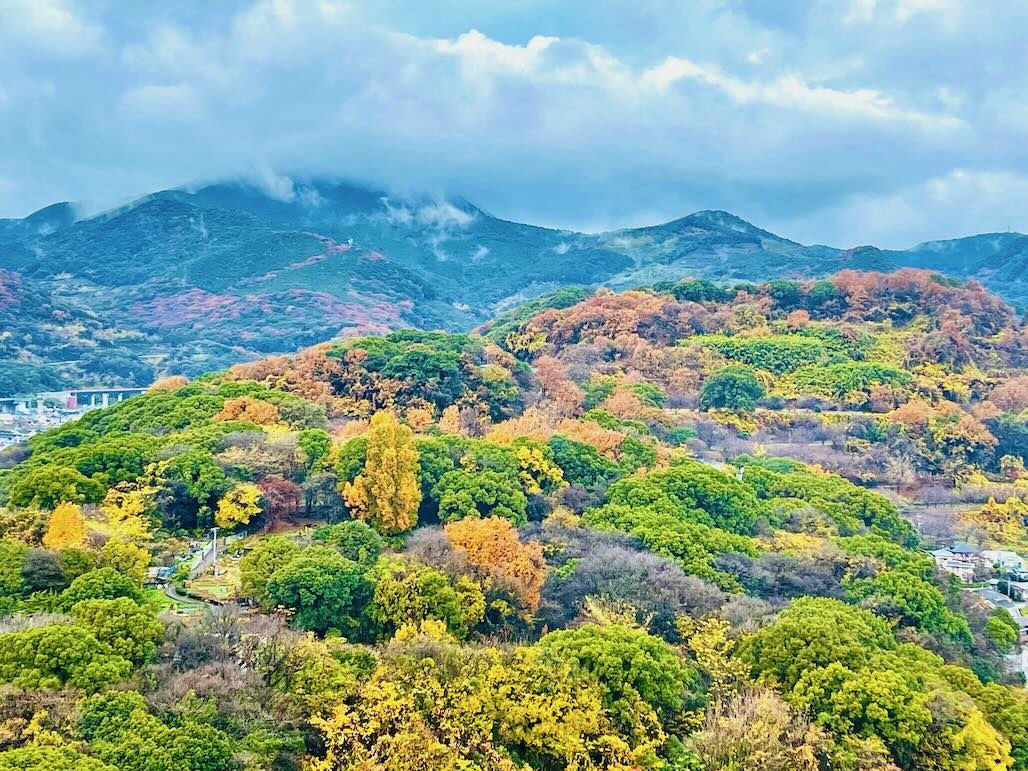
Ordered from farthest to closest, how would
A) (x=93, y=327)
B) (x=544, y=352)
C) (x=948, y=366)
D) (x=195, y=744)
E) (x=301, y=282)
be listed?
1. (x=301, y=282)
2. (x=93, y=327)
3. (x=544, y=352)
4. (x=948, y=366)
5. (x=195, y=744)

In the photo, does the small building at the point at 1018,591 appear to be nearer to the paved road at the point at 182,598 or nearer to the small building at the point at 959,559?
the small building at the point at 959,559

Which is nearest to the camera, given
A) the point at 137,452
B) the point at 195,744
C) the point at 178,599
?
the point at 195,744

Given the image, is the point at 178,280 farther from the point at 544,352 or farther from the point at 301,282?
the point at 544,352

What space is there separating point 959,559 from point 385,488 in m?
21.5

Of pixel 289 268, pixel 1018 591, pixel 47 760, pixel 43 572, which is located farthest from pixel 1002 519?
pixel 289 268

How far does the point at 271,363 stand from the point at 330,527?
20.7 meters

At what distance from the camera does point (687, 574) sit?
25688 mm

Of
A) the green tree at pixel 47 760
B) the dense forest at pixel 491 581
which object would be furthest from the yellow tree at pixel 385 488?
the green tree at pixel 47 760

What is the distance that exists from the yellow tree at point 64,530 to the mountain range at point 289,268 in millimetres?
74265

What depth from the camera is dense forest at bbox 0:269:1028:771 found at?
15891 millimetres

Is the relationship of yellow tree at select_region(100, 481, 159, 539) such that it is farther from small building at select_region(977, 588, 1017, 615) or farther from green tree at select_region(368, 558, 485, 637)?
small building at select_region(977, 588, 1017, 615)

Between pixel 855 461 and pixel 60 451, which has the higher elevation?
pixel 60 451

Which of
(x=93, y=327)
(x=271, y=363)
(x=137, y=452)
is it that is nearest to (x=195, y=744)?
(x=137, y=452)

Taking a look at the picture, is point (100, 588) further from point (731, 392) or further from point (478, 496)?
point (731, 392)
